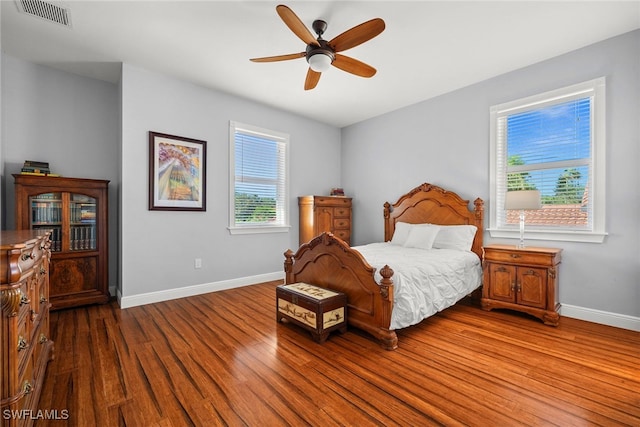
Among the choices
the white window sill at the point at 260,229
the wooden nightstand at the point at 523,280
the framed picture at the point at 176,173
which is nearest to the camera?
the wooden nightstand at the point at 523,280

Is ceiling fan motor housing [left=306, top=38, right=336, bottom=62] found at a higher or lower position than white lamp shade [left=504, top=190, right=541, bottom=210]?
higher

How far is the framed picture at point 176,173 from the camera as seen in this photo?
137 inches

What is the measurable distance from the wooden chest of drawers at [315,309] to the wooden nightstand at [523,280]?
181 centimetres

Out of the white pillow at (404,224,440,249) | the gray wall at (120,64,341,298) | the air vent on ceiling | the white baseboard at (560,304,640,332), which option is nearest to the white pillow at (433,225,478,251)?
the white pillow at (404,224,440,249)

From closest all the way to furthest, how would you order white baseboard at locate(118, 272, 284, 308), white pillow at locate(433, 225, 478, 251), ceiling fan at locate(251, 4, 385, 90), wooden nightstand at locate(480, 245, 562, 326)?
ceiling fan at locate(251, 4, 385, 90) < wooden nightstand at locate(480, 245, 562, 326) < white baseboard at locate(118, 272, 284, 308) < white pillow at locate(433, 225, 478, 251)

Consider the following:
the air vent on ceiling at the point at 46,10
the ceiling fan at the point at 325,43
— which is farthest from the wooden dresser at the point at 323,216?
the air vent on ceiling at the point at 46,10

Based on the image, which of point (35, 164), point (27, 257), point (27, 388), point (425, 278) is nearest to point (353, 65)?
point (425, 278)

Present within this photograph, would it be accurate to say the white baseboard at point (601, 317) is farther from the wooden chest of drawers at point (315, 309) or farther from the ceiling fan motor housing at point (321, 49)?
the ceiling fan motor housing at point (321, 49)

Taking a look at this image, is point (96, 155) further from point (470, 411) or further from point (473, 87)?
point (473, 87)

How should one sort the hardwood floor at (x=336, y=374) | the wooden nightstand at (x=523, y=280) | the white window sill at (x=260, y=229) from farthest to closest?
the white window sill at (x=260, y=229) < the wooden nightstand at (x=523, y=280) < the hardwood floor at (x=336, y=374)

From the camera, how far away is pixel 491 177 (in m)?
3.58

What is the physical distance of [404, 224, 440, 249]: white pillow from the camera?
12.0 feet

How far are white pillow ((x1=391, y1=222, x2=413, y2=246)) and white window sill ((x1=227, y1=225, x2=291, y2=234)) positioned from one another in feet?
5.89

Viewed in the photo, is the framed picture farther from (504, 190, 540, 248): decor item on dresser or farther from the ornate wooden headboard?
(504, 190, 540, 248): decor item on dresser
